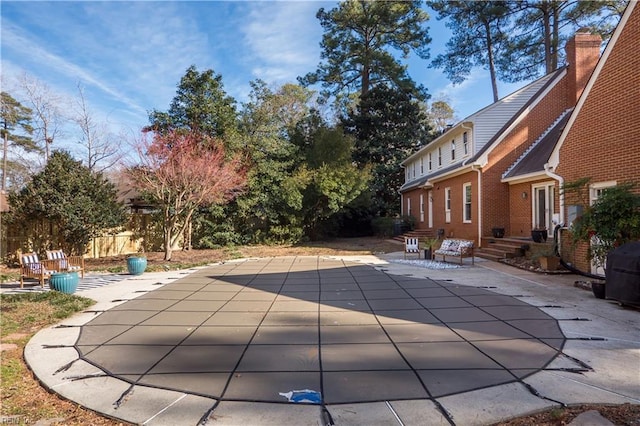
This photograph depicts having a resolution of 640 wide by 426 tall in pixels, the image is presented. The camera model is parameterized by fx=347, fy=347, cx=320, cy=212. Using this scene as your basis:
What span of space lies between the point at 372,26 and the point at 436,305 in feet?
86.5

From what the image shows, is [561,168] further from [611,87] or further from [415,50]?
[415,50]

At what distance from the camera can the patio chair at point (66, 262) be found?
31.1 feet

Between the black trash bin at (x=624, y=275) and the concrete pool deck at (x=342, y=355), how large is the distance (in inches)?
10.4

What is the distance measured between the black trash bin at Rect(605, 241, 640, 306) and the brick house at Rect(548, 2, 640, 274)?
244cm

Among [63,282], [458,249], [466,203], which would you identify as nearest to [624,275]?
[458,249]

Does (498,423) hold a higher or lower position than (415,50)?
lower

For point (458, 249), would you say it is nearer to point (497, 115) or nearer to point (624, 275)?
point (624, 275)

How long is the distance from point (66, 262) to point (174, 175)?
4.73 metres

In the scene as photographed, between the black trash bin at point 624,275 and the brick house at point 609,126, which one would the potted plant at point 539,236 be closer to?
the brick house at point 609,126

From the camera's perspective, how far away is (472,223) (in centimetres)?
1486

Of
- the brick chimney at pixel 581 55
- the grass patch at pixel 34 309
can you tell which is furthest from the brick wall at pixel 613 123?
the grass patch at pixel 34 309

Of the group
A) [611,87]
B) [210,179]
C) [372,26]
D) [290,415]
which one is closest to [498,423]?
[290,415]

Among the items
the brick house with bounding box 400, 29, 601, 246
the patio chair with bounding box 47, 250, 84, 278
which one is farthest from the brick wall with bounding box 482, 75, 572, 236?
the patio chair with bounding box 47, 250, 84, 278

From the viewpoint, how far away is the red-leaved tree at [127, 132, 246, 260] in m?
13.3
